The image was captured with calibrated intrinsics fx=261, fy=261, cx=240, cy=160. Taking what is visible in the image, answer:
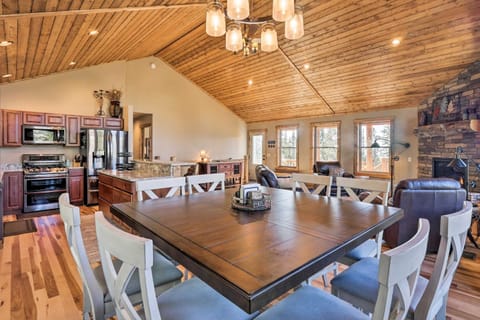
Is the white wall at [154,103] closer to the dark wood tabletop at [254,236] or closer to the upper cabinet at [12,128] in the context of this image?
the upper cabinet at [12,128]

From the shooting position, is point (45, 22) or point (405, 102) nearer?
point (45, 22)

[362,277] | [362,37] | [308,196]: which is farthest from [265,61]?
[362,277]

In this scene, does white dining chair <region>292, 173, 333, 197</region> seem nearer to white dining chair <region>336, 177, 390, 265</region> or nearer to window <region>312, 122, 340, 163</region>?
white dining chair <region>336, 177, 390, 265</region>

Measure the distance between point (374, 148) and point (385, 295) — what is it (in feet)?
23.9

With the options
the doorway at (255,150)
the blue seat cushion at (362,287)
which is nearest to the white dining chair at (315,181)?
the blue seat cushion at (362,287)

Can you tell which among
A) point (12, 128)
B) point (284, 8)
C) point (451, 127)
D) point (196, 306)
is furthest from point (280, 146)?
point (196, 306)

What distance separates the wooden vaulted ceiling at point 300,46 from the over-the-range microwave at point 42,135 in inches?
41.8

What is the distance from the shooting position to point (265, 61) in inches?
262

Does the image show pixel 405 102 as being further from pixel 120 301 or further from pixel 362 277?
pixel 120 301

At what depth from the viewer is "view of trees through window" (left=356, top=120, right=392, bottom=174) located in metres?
7.12

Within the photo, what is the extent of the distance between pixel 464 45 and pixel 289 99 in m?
4.21

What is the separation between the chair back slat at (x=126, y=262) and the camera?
871 mm

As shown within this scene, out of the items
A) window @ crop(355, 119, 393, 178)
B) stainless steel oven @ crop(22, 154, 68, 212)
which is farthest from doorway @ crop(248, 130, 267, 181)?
stainless steel oven @ crop(22, 154, 68, 212)

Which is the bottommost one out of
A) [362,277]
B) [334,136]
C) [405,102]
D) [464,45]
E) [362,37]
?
[362,277]
